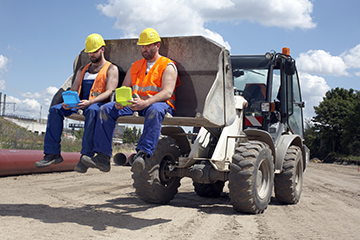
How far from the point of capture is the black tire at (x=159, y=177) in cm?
634

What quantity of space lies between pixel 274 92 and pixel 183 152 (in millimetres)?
2208

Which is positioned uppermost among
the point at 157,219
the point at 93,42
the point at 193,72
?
the point at 93,42

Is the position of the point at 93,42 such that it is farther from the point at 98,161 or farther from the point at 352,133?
the point at 352,133

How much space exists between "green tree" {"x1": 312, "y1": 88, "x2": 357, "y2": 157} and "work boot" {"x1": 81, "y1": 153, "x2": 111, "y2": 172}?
41.6 meters

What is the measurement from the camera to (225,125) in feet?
17.2

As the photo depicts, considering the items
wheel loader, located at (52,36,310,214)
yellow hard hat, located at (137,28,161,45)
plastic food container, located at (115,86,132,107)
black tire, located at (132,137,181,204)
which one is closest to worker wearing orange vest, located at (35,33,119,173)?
wheel loader, located at (52,36,310,214)

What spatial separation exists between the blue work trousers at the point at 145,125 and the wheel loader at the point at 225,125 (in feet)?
0.66

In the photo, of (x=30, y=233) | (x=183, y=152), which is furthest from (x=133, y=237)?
(x=183, y=152)

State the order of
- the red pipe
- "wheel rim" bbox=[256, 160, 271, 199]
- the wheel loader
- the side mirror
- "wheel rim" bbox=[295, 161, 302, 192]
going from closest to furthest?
the wheel loader → "wheel rim" bbox=[256, 160, 271, 199] → the side mirror → "wheel rim" bbox=[295, 161, 302, 192] → the red pipe

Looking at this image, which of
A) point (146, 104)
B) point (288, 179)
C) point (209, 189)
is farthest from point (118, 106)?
point (209, 189)

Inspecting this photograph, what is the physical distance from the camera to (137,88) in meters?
5.30

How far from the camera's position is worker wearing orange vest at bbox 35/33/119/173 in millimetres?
4980

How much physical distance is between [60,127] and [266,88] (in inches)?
156

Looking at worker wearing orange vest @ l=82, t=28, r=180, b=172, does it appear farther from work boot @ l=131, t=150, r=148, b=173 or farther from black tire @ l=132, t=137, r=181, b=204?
black tire @ l=132, t=137, r=181, b=204
